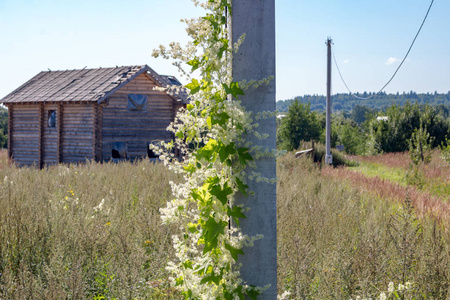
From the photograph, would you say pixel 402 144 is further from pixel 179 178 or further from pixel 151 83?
pixel 179 178

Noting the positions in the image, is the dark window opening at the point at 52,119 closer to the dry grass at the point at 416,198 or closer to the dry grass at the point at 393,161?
the dry grass at the point at 416,198

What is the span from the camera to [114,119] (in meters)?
21.4

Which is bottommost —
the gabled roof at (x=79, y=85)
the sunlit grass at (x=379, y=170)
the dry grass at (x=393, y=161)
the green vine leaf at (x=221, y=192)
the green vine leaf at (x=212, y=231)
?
the sunlit grass at (x=379, y=170)

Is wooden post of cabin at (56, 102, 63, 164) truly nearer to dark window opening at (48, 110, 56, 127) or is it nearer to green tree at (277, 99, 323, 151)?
dark window opening at (48, 110, 56, 127)

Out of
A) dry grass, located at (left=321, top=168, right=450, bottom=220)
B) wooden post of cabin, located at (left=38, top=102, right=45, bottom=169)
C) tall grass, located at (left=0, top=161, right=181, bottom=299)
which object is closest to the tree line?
wooden post of cabin, located at (left=38, top=102, right=45, bottom=169)

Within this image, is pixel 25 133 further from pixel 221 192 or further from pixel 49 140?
pixel 221 192

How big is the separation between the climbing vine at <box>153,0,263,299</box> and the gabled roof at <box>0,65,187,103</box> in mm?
16839

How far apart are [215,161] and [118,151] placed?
1955 cm

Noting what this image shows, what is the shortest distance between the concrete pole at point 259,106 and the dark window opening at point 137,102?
19794mm

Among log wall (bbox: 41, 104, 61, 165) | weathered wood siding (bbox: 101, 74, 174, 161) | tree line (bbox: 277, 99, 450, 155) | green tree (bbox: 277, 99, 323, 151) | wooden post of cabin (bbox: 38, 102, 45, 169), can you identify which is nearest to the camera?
weathered wood siding (bbox: 101, 74, 174, 161)

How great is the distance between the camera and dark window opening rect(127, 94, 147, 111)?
21784mm

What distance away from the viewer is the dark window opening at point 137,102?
21.8m

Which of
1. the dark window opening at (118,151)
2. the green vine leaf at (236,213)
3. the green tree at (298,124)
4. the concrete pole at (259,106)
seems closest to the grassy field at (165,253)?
the concrete pole at (259,106)

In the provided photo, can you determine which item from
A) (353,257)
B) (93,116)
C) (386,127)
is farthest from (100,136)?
(386,127)
